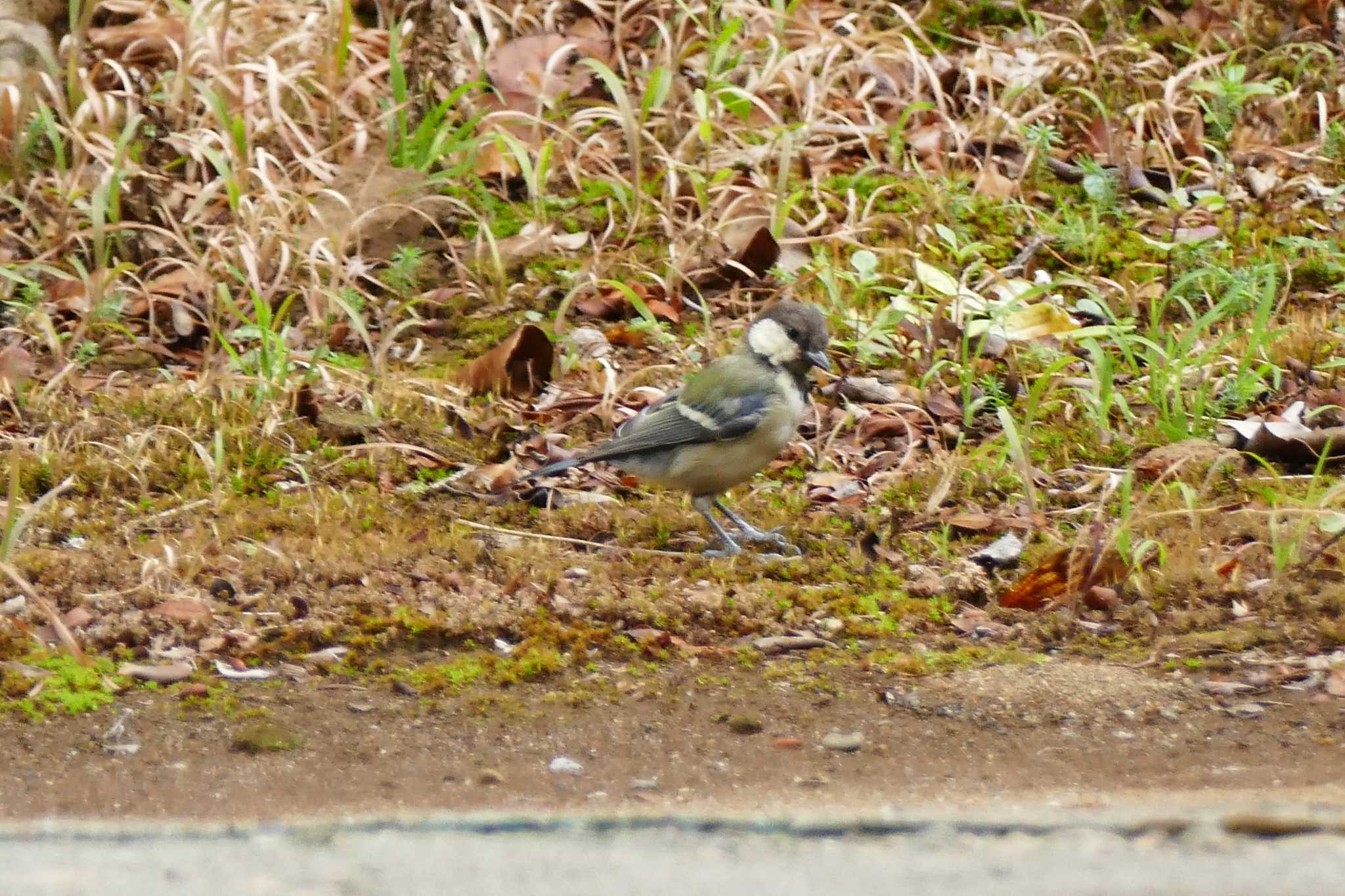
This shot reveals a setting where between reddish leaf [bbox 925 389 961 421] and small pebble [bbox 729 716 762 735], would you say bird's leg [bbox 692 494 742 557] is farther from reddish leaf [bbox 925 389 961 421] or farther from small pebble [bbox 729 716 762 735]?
small pebble [bbox 729 716 762 735]

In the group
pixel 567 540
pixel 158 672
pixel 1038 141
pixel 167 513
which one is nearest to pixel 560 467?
pixel 567 540

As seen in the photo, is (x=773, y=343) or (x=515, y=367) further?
(x=515, y=367)

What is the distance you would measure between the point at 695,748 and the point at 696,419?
5.15 feet

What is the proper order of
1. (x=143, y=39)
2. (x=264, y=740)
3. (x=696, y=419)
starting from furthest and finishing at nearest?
(x=143, y=39)
(x=696, y=419)
(x=264, y=740)

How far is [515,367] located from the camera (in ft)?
17.5

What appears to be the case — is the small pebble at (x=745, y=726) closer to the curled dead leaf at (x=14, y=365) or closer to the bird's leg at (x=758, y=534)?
the bird's leg at (x=758, y=534)

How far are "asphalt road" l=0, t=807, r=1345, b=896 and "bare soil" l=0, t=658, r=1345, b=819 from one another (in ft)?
1.00

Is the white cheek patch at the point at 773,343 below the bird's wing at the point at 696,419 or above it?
above

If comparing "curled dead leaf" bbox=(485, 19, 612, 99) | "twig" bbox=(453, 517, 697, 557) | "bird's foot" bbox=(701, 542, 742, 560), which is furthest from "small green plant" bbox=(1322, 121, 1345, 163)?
"twig" bbox=(453, 517, 697, 557)

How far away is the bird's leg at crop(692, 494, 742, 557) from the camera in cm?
427

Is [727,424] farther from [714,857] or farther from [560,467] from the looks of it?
Answer: [714,857]

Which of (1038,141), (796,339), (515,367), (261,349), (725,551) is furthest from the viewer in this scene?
(1038,141)

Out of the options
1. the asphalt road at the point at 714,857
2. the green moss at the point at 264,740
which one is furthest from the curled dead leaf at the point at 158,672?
the asphalt road at the point at 714,857

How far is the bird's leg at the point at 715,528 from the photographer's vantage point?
168 inches
